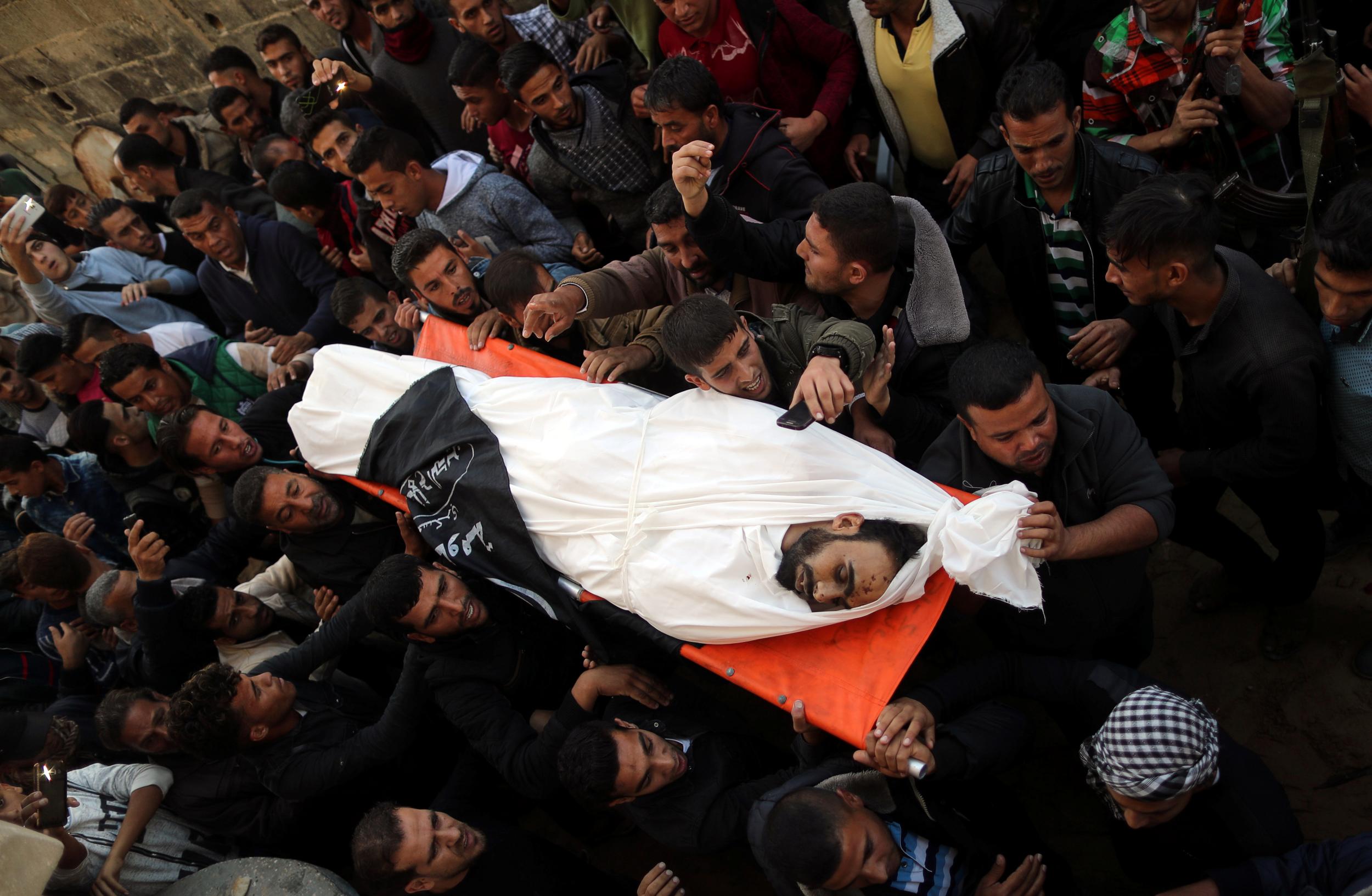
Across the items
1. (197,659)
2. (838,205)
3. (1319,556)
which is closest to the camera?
(838,205)

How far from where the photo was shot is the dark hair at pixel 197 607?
131 inches

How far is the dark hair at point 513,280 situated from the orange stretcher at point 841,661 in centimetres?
158

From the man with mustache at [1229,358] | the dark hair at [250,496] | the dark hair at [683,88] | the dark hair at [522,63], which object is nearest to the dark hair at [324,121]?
Result: the dark hair at [522,63]

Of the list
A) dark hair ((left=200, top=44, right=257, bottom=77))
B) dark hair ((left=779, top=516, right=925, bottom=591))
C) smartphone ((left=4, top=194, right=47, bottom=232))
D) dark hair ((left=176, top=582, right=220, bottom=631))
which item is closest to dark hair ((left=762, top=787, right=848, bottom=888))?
dark hair ((left=779, top=516, right=925, bottom=591))

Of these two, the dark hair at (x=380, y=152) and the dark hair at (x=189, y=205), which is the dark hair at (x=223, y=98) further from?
the dark hair at (x=380, y=152)

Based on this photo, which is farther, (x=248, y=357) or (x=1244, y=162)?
(x=248, y=357)

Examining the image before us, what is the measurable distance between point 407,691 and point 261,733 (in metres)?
0.52

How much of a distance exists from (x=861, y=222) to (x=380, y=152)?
93.5 inches

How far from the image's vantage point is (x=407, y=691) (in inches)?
121

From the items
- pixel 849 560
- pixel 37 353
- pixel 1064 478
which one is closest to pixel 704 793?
pixel 849 560

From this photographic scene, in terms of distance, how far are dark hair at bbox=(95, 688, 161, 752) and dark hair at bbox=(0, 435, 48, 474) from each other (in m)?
1.86

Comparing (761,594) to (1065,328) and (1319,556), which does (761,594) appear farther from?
(1319,556)

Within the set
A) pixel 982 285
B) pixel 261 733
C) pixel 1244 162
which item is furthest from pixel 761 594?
pixel 982 285

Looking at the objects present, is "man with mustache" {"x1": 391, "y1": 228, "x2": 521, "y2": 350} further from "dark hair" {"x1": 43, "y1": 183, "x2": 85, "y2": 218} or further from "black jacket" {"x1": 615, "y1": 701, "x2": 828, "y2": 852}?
"dark hair" {"x1": 43, "y1": 183, "x2": 85, "y2": 218}
